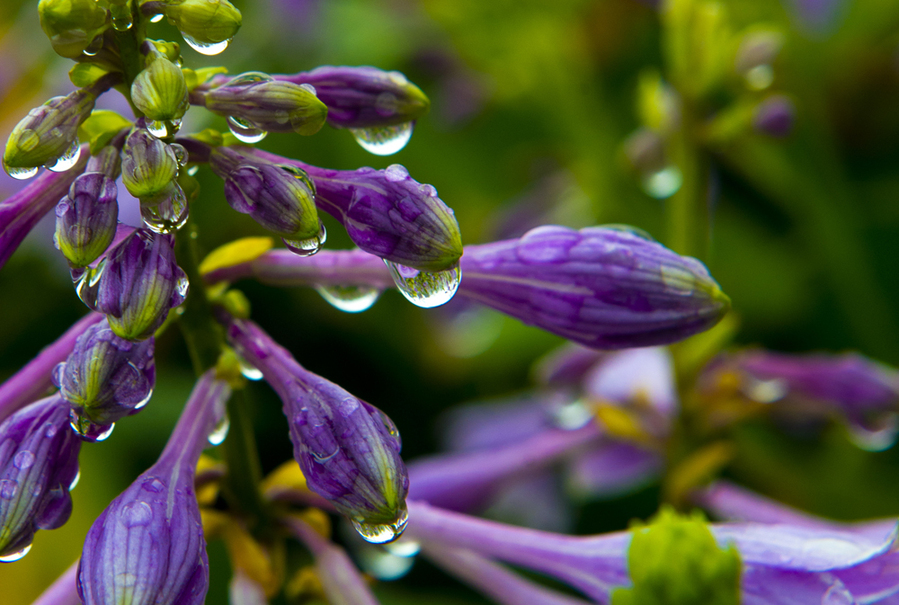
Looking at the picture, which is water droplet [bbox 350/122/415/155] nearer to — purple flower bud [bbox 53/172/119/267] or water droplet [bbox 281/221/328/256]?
water droplet [bbox 281/221/328/256]

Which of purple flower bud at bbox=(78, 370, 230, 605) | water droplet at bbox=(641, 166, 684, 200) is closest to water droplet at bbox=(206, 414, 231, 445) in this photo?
purple flower bud at bbox=(78, 370, 230, 605)

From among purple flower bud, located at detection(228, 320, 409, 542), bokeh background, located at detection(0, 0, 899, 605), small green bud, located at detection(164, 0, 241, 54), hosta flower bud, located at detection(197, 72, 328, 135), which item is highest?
small green bud, located at detection(164, 0, 241, 54)

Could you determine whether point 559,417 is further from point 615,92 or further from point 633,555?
point 615,92

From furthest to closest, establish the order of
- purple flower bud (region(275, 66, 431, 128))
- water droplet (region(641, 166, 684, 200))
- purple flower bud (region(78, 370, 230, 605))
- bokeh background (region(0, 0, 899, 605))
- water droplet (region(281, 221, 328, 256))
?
bokeh background (region(0, 0, 899, 605)) < water droplet (region(641, 166, 684, 200)) < purple flower bud (region(275, 66, 431, 128)) < water droplet (region(281, 221, 328, 256)) < purple flower bud (region(78, 370, 230, 605))

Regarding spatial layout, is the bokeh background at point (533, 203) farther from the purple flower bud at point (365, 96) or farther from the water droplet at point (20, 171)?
the water droplet at point (20, 171)

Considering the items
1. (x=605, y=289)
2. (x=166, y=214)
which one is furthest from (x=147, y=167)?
(x=605, y=289)

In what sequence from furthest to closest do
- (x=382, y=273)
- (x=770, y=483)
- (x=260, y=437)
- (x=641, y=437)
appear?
(x=260, y=437), (x=770, y=483), (x=641, y=437), (x=382, y=273)

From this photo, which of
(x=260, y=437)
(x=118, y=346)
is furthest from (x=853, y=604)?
(x=260, y=437)
